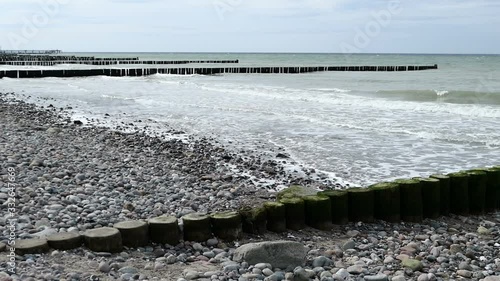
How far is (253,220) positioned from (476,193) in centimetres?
356

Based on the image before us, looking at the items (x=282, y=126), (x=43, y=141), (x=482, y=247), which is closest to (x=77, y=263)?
(x=482, y=247)

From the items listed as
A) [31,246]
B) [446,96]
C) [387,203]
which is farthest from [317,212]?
[446,96]

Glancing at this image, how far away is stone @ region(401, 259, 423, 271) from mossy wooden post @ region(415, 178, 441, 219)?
1939mm

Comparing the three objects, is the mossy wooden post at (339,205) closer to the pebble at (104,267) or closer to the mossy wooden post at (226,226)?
the mossy wooden post at (226,226)

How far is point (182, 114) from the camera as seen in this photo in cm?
2044

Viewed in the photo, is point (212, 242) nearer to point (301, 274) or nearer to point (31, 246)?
point (301, 274)

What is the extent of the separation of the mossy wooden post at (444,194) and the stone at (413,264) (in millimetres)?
2202

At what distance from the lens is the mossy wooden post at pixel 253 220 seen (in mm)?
6137

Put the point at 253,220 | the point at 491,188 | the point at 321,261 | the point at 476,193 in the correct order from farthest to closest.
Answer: the point at 491,188 → the point at 476,193 → the point at 253,220 → the point at 321,261

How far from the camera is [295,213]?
6426 millimetres

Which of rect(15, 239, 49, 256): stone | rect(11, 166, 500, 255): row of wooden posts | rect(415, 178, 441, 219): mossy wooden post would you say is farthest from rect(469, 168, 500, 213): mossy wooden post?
rect(15, 239, 49, 256): stone

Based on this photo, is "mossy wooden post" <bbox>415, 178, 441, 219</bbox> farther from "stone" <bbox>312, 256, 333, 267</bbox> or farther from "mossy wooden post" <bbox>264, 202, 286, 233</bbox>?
"stone" <bbox>312, 256, 333, 267</bbox>

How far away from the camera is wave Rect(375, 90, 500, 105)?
2892 cm

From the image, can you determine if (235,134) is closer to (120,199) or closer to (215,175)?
(215,175)
